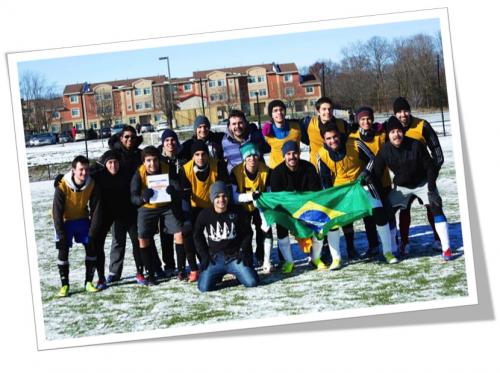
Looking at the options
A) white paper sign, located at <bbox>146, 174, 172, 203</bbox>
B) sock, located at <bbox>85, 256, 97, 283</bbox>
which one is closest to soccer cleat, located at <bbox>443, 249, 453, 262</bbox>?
white paper sign, located at <bbox>146, 174, 172, 203</bbox>

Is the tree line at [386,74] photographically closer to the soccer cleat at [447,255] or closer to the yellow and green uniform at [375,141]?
the yellow and green uniform at [375,141]

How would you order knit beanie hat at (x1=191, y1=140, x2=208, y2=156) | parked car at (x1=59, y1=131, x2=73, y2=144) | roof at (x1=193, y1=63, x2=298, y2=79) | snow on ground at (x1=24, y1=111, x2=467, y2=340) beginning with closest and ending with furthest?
snow on ground at (x1=24, y1=111, x2=467, y2=340), knit beanie hat at (x1=191, y1=140, x2=208, y2=156), roof at (x1=193, y1=63, x2=298, y2=79), parked car at (x1=59, y1=131, x2=73, y2=144)

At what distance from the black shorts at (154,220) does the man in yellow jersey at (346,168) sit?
64.1 inches

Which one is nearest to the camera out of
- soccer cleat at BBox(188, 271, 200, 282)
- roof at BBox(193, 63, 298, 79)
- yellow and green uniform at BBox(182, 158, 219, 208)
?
yellow and green uniform at BBox(182, 158, 219, 208)

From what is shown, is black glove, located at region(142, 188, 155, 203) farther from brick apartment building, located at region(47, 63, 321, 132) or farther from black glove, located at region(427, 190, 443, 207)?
black glove, located at region(427, 190, 443, 207)

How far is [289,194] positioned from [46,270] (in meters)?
2.87

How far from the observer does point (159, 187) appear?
7.26 m

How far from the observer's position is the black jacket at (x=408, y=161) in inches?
291

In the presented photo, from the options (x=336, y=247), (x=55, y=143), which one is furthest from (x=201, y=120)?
(x=55, y=143)

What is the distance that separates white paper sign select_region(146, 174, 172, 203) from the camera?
7227 millimetres

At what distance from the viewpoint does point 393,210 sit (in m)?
7.58

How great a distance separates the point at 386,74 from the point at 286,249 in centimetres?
301

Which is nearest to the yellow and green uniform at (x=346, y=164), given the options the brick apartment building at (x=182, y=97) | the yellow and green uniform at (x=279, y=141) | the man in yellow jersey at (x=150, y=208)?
the yellow and green uniform at (x=279, y=141)

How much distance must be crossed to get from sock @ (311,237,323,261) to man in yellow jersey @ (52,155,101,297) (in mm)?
2304
